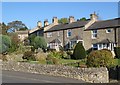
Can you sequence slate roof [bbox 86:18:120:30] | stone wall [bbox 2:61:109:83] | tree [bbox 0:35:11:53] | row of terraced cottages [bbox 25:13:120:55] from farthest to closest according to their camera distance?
slate roof [bbox 86:18:120:30] < row of terraced cottages [bbox 25:13:120:55] < tree [bbox 0:35:11:53] < stone wall [bbox 2:61:109:83]

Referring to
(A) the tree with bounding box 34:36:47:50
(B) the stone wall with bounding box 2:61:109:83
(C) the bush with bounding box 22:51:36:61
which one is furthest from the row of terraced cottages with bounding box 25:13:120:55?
(B) the stone wall with bounding box 2:61:109:83

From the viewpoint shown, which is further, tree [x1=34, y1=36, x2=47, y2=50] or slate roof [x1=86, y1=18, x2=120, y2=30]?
tree [x1=34, y1=36, x2=47, y2=50]

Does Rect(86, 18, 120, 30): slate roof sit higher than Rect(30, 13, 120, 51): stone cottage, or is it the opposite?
Rect(86, 18, 120, 30): slate roof

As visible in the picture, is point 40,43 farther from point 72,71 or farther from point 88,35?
point 72,71

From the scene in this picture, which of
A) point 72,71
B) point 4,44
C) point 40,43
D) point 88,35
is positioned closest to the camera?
point 72,71

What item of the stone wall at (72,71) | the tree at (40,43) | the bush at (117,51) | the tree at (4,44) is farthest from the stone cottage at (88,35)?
the stone wall at (72,71)

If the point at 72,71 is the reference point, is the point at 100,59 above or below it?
above

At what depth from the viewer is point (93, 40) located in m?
55.0

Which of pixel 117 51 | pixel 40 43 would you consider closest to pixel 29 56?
pixel 117 51

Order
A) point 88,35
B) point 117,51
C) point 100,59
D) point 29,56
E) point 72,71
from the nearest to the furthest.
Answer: point 72,71
point 100,59
point 29,56
point 117,51
point 88,35

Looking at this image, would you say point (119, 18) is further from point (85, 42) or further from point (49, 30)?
point (49, 30)

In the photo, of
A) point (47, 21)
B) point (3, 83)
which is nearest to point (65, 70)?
point (3, 83)

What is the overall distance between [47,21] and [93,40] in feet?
79.0

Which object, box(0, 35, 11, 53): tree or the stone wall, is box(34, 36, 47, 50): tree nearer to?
box(0, 35, 11, 53): tree
